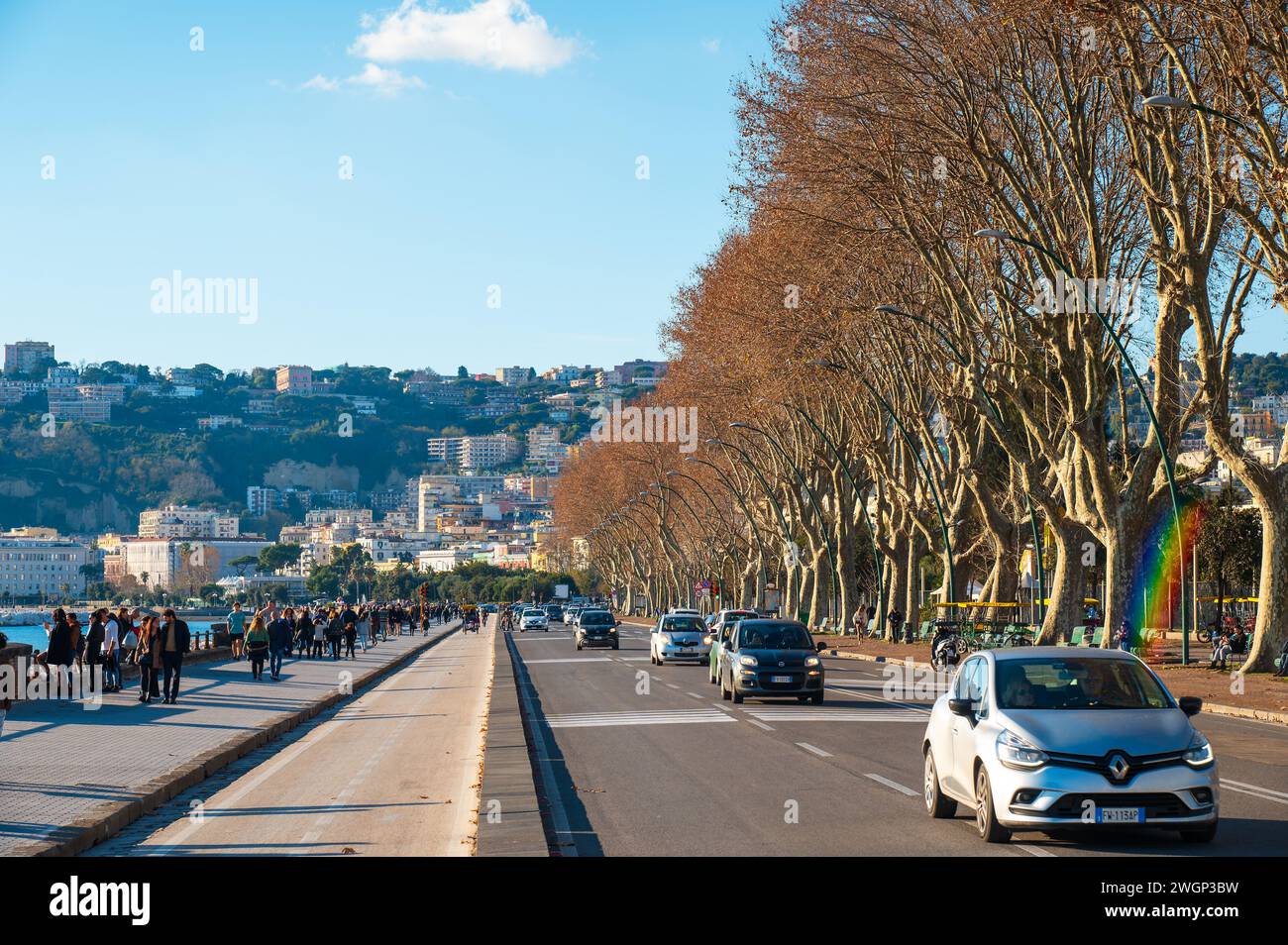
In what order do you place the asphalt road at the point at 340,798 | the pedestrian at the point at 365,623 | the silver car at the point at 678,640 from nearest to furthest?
the asphalt road at the point at 340,798 < the silver car at the point at 678,640 < the pedestrian at the point at 365,623

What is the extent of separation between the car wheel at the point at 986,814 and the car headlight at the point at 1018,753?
0.30m

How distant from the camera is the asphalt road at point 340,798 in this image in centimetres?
1202

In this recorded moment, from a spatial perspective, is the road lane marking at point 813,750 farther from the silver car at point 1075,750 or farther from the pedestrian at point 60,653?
the pedestrian at point 60,653

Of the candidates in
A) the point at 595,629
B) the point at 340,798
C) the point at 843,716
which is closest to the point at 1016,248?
the point at 843,716

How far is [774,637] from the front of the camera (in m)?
28.2

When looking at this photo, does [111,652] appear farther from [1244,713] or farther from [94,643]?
[1244,713]

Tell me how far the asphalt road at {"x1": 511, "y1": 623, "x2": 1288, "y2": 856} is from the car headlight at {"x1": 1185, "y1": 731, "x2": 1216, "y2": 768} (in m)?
0.56

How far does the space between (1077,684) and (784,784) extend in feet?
13.6

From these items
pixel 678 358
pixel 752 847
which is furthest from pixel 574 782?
pixel 678 358

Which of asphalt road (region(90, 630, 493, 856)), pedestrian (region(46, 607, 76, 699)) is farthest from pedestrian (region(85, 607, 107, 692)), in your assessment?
asphalt road (region(90, 630, 493, 856))

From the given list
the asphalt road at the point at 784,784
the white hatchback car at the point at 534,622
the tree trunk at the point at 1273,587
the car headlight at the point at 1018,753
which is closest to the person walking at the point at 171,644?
the asphalt road at the point at 784,784

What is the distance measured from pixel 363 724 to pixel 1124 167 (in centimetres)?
2349

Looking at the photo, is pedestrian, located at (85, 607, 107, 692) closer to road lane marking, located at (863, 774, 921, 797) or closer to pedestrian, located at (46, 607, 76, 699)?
pedestrian, located at (46, 607, 76, 699)

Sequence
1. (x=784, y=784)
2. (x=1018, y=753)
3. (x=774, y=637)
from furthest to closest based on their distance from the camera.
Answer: (x=774, y=637), (x=784, y=784), (x=1018, y=753)
